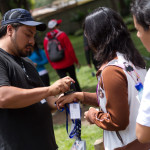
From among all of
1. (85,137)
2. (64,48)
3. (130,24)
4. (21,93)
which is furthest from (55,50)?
(130,24)

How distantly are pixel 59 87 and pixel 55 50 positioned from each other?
13.3 ft

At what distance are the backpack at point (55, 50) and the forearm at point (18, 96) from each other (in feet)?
13.5

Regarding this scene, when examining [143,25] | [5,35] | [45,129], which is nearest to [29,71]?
[5,35]

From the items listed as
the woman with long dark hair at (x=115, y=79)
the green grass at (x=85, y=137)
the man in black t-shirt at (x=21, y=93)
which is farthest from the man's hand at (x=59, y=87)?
the green grass at (x=85, y=137)

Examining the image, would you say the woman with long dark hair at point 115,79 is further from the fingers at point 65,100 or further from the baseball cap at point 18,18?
the baseball cap at point 18,18

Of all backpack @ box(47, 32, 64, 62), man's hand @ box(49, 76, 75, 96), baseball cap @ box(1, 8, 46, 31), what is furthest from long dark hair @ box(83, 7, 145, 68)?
backpack @ box(47, 32, 64, 62)

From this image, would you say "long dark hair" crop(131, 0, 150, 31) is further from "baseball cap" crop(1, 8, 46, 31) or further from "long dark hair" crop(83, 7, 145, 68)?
"baseball cap" crop(1, 8, 46, 31)

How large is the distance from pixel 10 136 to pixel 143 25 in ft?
4.60

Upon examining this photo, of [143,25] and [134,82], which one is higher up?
[143,25]

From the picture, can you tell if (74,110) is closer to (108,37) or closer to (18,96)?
(18,96)

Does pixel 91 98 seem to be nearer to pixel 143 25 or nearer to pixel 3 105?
pixel 3 105

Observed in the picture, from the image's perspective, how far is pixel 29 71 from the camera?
2.48 meters

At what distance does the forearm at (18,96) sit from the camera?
2.00 metres

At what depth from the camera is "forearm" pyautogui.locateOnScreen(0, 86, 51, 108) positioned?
2.00m
